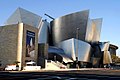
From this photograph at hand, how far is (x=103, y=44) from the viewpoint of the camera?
366 feet

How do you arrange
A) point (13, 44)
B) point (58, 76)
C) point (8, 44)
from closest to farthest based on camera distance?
point (58, 76) → point (13, 44) → point (8, 44)

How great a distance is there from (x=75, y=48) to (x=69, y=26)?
11.6 metres

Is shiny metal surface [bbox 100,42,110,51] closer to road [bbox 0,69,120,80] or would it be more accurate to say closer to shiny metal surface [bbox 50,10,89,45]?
shiny metal surface [bbox 50,10,89,45]

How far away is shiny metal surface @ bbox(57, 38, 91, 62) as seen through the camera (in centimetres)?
9269

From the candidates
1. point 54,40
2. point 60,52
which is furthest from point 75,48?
point 54,40

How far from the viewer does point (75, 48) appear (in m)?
93.1

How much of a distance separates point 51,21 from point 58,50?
18.4 m

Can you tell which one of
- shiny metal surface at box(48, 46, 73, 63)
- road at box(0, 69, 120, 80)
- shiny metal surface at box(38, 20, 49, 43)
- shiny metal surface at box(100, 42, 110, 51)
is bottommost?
road at box(0, 69, 120, 80)

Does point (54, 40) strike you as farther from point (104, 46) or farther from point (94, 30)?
point (104, 46)

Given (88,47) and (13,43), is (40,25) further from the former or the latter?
(13,43)

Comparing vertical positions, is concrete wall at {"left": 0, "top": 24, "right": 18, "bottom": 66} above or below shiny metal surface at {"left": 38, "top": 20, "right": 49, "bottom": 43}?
below

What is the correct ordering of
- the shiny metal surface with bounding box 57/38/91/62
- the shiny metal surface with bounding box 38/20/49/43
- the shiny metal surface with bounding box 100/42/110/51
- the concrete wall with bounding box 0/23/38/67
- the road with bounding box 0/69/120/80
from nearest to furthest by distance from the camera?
the road with bounding box 0/69/120/80, the concrete wall with bounding box 0/23/38/67, the shiny metal surface with bounding box 57/38/91/62, the shiny metal surface with bounding box 38/20/49/43, the shiny metal surface with bounding box 100/42/110/51

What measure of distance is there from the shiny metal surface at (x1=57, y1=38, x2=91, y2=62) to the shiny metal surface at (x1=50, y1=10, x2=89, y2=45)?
4112mm

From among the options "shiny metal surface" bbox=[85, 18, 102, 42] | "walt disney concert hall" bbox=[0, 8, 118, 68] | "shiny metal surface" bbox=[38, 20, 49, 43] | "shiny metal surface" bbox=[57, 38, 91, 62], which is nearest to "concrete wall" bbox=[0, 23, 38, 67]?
"walt disney concert hall" bbox=[0, 8, 118, 68]
